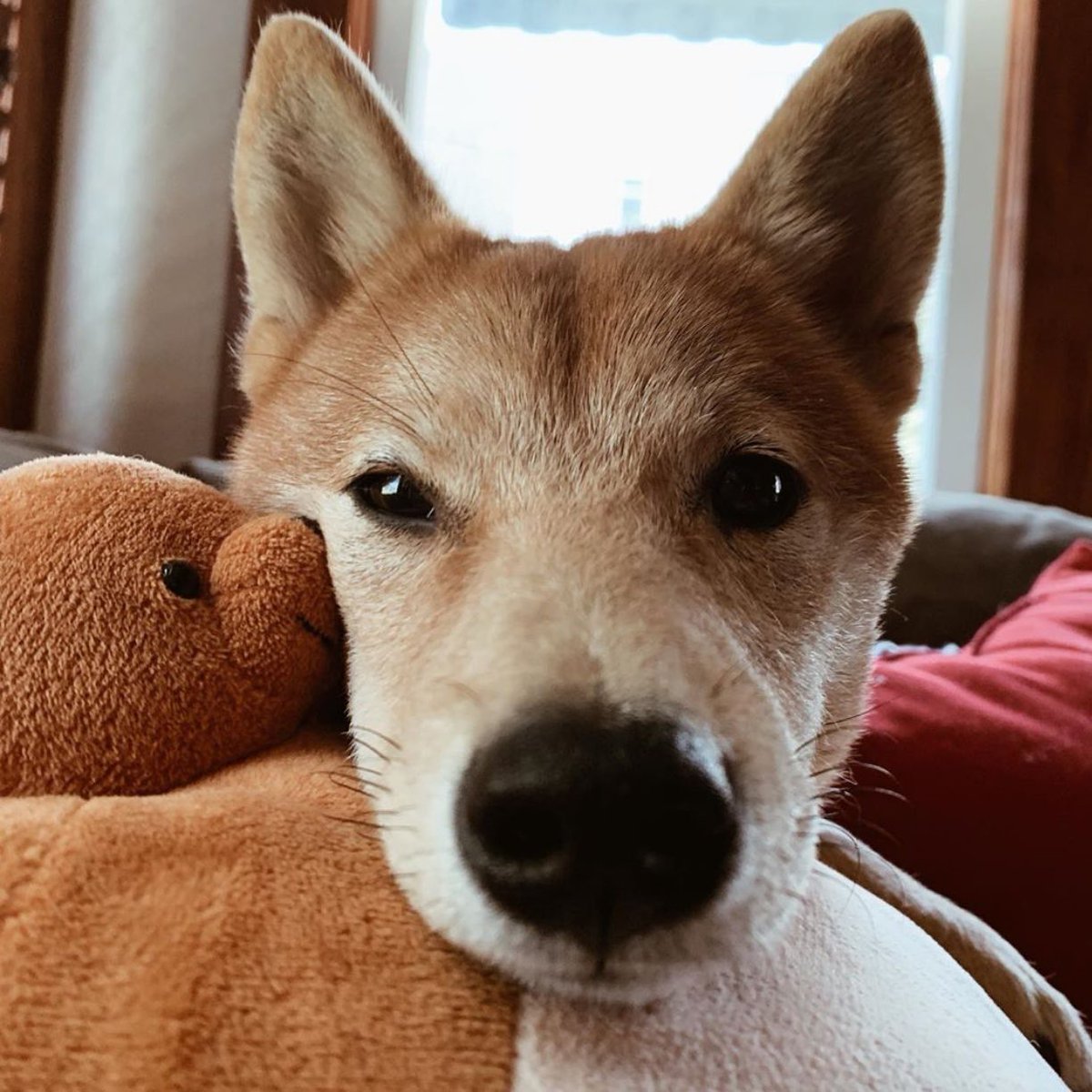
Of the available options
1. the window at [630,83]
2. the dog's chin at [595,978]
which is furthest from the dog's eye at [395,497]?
the window at [630,83]

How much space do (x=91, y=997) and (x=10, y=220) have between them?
11.4ft

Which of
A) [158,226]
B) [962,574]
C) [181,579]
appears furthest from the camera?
[158,226]

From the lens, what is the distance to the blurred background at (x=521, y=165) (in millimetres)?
3428

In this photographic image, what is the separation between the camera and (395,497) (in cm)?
123

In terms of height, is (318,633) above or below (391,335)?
below

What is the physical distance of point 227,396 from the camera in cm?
344

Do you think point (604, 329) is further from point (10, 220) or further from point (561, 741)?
point (10, 220)

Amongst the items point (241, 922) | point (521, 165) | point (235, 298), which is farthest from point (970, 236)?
point (241, 922)

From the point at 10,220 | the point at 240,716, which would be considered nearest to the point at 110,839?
the point at 240,716

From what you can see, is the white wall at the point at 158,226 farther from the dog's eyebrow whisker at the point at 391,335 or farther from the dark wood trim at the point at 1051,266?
the dark wood trim at the point at 1051,266

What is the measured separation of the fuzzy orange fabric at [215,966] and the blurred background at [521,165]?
269 cm

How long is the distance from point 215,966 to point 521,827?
0.21m

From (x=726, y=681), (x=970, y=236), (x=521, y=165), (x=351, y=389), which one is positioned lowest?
(x=726, y=681)

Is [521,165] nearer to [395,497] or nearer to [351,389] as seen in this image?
[351,389]
